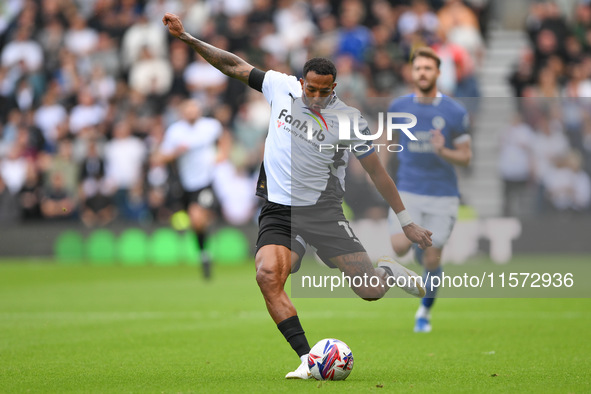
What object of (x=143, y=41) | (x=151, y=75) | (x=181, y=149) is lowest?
(x=181, y=149)

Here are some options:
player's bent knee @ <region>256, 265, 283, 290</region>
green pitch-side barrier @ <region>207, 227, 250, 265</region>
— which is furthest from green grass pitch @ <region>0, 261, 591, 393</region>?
green pitch-side barrier @ <region>207, 227, 250, 265</region>

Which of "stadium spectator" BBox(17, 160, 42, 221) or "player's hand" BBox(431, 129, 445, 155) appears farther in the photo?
"stadium spectator" BBox(17, 160, 42, 221)

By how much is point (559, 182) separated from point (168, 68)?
30.8ft

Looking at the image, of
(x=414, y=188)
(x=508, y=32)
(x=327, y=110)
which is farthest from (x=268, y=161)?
(x=508, y=32)

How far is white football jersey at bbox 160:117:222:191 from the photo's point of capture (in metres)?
17.2

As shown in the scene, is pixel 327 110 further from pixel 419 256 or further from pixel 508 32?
pixel 508 32

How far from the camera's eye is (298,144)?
7.89m

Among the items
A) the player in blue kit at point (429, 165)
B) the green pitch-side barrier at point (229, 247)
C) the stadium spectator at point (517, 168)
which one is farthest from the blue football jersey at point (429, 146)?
the green pitch-side barrier at point (229, 247)

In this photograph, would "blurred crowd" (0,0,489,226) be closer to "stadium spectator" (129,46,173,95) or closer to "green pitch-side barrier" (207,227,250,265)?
"stadium spectator" (129,46,173,95)

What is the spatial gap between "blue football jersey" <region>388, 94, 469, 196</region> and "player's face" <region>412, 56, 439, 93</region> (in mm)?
235

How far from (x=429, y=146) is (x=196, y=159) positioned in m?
7.28

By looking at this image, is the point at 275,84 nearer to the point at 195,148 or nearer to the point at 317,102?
the point at 317,102

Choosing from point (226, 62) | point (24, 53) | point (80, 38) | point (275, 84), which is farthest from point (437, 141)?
point (24, 53)

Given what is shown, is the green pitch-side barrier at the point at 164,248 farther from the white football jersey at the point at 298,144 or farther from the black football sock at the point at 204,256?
the white football jersey at the point at 298,144
